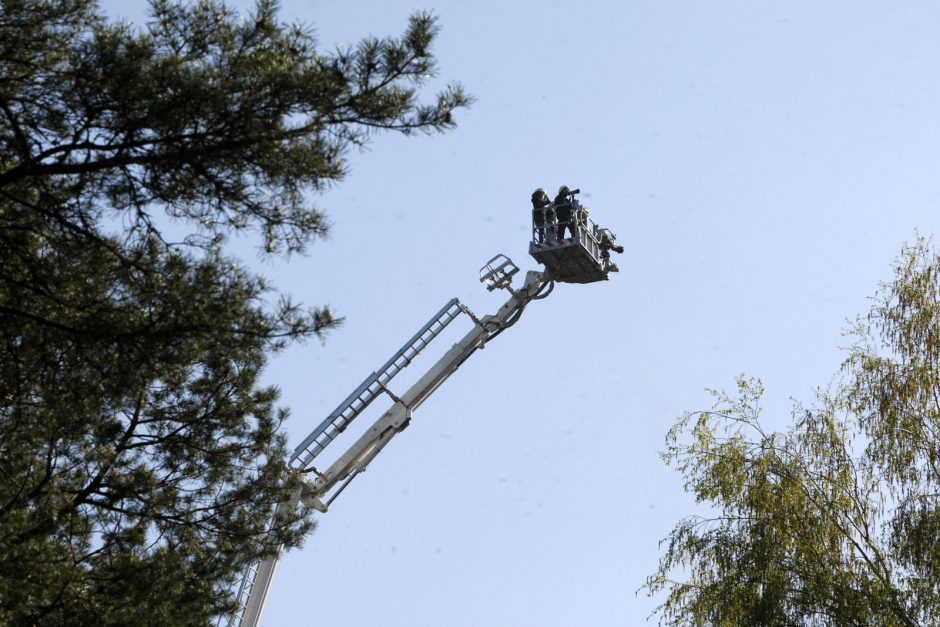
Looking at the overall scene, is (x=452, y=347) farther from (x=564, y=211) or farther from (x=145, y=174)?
(x=145, y=174)

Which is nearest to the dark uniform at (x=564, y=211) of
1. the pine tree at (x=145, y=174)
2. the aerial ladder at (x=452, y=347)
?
the aerial ladder at (x=452, y=347)

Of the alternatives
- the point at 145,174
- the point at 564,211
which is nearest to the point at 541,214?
the point at 564,211

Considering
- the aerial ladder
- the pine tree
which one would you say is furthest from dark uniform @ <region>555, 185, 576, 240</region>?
the pine tree

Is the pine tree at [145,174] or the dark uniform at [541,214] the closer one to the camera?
the pine tree at [145,174]

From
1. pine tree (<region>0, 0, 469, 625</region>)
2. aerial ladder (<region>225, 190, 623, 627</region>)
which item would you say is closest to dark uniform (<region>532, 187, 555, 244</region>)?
aerial ladder (<region>225, 190, 623, 627</region>)

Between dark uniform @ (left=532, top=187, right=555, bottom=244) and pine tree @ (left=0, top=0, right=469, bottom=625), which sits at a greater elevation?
dark uniform @ (left=532, top=187, right=555, bottom=244)

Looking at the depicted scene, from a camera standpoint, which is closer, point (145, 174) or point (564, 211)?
point (145, 174)

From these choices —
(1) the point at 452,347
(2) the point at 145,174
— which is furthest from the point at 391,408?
(2) the point at 145,174

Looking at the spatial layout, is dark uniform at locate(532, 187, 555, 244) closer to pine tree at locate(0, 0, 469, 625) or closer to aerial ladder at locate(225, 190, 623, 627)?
aerial ladder at locate(225, 190, 623, 627)

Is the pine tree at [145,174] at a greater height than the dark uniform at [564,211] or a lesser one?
lesser

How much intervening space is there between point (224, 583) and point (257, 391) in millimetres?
2133

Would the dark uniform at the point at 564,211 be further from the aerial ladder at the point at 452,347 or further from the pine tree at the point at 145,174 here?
the pine tree at the point at 145,174

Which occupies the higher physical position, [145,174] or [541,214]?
[541,214]

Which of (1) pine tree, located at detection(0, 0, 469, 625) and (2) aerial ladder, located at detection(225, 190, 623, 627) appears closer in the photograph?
(1) pine tree, located at detection(0, 0, 469, 625)
